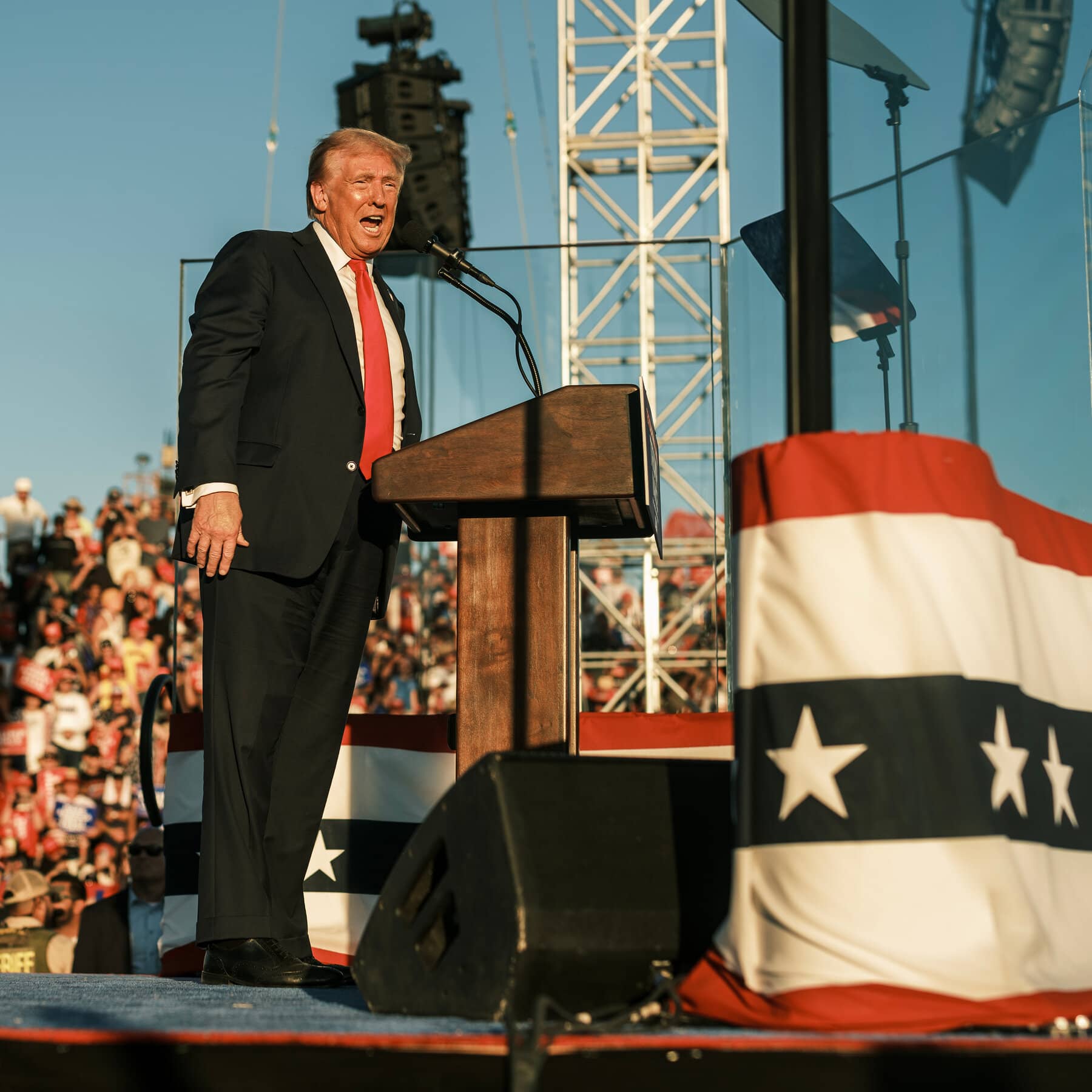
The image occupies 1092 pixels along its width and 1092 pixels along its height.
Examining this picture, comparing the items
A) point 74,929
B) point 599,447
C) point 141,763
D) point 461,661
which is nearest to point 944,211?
point 599,447

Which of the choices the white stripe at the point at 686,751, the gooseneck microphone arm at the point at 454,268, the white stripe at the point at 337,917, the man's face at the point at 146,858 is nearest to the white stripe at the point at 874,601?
the gooseneck microphone arm at the point at 454,268

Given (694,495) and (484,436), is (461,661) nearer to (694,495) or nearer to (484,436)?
(484,436)

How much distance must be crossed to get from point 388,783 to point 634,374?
1.42 meters

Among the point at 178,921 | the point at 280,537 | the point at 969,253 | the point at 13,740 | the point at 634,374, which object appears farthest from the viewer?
the point at 13,740

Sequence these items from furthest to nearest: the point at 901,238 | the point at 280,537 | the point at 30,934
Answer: the point at 30,934 < the point at 901,238 < the point at 280,537

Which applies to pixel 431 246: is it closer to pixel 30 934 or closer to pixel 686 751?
pixel 686 751

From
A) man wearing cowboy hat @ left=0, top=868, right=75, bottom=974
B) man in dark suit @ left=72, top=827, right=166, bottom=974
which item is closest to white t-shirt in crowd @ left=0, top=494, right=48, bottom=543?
man wearing cowboy hat @ left=0, top=868, right=75, bottom=974

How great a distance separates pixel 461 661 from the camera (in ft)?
6.42

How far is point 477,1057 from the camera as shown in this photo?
1082 millimetres

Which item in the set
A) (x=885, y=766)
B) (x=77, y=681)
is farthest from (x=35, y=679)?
(x=885, y=766)

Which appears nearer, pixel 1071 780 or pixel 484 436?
pixel 1071 780

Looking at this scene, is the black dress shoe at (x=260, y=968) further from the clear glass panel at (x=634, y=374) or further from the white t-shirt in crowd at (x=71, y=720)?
the white t-shirt in crowd at (x=71, y=720)

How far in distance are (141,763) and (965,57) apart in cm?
242

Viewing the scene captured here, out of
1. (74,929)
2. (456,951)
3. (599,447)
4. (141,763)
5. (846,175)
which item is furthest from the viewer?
(74,929)
